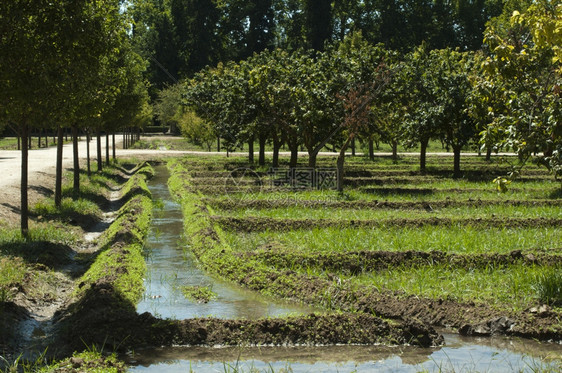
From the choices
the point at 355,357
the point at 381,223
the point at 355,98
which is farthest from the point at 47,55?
the point at 355,98

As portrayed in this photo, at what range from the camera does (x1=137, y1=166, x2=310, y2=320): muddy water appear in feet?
34.8

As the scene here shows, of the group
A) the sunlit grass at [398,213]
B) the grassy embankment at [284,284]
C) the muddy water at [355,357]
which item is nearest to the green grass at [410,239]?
the grassy embankment at [284,284]

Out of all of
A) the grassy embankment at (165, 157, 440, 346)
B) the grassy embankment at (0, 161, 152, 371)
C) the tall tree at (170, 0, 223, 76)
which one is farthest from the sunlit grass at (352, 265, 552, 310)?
the tall tree at (170, 0, 223, 76)

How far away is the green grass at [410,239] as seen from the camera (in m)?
14.1

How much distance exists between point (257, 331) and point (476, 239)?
→ 7.34 m

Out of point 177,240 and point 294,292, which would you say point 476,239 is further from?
point 177,240

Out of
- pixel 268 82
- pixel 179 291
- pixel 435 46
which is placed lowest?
pixel 179 291

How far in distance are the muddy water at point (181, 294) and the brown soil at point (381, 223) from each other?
2.14 m

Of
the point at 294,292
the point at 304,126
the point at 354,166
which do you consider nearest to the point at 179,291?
the point at 294,292

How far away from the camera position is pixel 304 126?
2858cm

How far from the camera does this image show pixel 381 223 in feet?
55.8

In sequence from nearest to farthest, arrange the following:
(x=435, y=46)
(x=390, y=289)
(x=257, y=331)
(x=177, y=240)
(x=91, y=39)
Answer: (x=257, y=331) → (x=390, y=289) → (x=91, y=39) → (x=177, y=240) → (x=435, y=46)

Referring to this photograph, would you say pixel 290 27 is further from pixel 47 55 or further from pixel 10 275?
pixel 10 275

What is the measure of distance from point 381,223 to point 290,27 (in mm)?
79348
